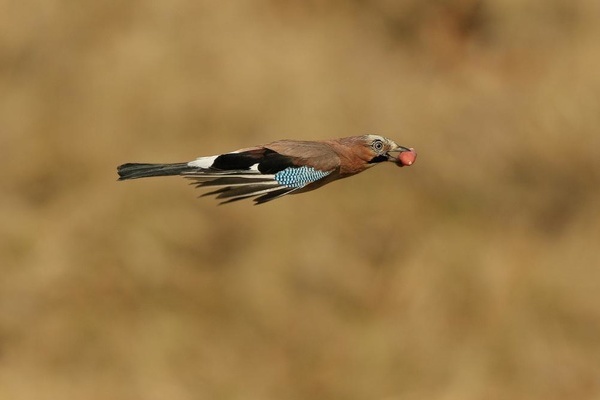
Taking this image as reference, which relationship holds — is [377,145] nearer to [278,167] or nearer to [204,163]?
[278,167]

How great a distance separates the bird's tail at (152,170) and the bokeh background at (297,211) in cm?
867

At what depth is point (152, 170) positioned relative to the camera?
689 centimetres

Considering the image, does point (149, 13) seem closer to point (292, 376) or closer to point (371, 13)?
point (371, 13)

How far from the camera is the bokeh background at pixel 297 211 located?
1647 cm

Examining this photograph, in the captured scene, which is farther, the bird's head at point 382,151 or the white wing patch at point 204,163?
the bird's head at point 382,151

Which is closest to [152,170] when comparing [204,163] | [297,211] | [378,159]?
[204,163]

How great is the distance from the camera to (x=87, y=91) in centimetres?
1659

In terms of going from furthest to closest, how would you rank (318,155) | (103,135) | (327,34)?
1. (327,34)
2. (103,135)
3. (318,155)

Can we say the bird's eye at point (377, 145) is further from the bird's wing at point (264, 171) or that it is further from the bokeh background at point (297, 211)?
the bokeh background at point (297, 211)

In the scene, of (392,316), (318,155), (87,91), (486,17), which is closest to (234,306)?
(392,316)

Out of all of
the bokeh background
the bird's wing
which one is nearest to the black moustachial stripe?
the bird's wing

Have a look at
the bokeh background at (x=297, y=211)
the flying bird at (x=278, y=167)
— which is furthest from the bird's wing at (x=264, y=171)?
the bokeh background at (x=297, y=211)

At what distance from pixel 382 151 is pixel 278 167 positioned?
0.83 m

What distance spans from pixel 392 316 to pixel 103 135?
4603 mm
